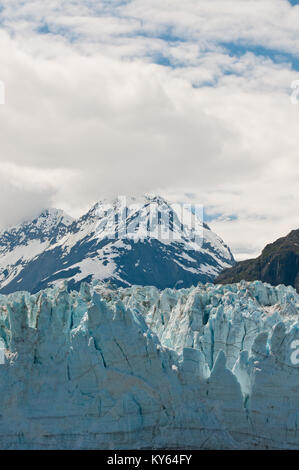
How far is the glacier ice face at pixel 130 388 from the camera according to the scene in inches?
1991

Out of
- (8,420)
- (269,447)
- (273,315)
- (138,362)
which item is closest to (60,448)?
(8,420)

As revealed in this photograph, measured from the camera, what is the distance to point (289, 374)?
2068 inches

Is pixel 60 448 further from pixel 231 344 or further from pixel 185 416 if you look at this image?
pixel 231 344

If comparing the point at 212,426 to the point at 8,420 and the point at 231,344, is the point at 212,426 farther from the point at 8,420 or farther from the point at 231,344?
the point at 8,420

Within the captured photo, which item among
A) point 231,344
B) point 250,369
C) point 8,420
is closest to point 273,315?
point 231,344

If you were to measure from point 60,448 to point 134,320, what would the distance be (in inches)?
414

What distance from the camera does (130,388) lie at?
171 ft

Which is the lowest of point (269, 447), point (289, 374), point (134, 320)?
point (269, 447)

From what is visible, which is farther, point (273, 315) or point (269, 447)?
point (273, 315)

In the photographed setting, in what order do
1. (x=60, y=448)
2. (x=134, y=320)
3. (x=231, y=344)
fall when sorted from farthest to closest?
(x=231, y=344) → (x=134, y=320) → (x=60, y=448)

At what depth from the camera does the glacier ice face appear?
5056cm

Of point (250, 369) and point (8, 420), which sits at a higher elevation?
point (250, 369)

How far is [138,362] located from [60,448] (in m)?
8.03

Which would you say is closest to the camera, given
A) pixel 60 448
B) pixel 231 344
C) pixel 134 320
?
pixel 60 448
